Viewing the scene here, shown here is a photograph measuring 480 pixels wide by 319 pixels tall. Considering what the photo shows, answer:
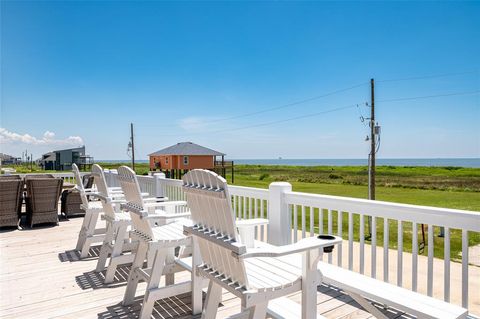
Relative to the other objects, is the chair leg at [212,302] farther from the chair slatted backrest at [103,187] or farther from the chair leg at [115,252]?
the chair slatted backrest at [103,187]

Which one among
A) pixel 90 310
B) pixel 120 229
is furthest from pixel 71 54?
pixel 90 310

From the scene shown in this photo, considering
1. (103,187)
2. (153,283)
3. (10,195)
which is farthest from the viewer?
(10,195)

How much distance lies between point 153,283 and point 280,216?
1.45m

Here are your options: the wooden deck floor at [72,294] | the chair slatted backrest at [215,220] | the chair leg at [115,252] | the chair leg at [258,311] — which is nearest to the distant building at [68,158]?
the wooden deck floor at [72,294]

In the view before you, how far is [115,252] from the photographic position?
10.6 ft

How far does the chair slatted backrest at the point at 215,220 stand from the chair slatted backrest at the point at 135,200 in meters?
0.72

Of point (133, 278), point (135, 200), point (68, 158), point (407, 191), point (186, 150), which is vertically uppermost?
point (186, 150)

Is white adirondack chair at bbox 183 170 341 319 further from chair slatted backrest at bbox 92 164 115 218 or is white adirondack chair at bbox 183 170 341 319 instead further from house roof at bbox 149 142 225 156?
house roof at bbox 149 142 225 156

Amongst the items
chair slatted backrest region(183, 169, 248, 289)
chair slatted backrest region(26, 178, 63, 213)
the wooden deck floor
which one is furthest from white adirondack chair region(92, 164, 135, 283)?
chair slatted backrest region(26, 178, 63, 213)

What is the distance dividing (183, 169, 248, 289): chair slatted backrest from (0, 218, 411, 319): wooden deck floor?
3.37ft

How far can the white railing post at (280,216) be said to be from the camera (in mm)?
3262

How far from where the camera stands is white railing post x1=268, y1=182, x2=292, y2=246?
3262 mm

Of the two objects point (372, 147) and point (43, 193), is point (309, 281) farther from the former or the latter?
point (372, 147)

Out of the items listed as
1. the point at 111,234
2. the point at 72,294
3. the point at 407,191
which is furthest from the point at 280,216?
the point at 407,191
